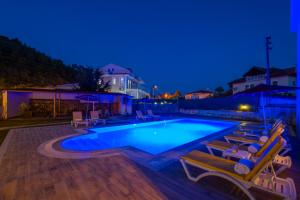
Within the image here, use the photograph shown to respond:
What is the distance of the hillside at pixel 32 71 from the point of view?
21.6m

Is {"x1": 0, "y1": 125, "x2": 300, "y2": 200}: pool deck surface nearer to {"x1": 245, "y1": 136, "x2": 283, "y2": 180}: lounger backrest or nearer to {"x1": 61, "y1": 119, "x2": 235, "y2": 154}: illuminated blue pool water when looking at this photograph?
{"x1": 245, "y1": 136, "x2": 283, "y2": 180}: lounger backrest

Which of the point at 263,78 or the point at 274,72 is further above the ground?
the point at 274,72

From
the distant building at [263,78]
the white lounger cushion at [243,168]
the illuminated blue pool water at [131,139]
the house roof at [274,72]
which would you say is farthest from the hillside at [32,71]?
the house roof at [274,72]

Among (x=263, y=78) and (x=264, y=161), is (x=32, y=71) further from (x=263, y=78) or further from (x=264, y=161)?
(x=263, y=78)

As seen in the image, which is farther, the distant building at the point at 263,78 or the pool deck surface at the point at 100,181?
the distant building at the point at 263,78

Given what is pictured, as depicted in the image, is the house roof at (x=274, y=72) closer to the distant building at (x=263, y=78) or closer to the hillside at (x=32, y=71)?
the distant building at (x=263, y=78)

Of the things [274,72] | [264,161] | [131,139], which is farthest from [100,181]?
[274,72]

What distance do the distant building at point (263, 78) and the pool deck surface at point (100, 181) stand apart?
25.2 m

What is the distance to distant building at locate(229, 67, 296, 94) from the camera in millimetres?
23016

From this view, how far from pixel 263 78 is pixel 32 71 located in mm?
39465

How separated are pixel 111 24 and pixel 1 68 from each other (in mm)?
31995

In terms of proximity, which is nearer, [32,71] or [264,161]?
[264,161]

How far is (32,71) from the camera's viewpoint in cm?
2761

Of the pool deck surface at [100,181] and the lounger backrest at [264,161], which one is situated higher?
the lounger backrest at [264,161]
